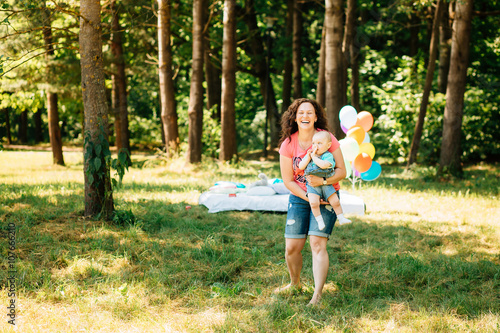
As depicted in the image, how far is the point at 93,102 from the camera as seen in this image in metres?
6.33

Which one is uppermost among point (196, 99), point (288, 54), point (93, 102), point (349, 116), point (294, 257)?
point (288, 54)

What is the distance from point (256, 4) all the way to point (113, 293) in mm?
19277

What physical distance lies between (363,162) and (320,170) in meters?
4.78

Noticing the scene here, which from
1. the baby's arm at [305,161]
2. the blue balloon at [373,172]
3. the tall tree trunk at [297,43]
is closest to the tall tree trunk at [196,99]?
the tall tree trunk at [297,43]

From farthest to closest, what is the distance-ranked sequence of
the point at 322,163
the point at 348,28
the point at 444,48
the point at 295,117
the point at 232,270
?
1. the point at 444,48
2. the point at 348,28
3. the point at 232,270
4. the point at 295,117
5. the point at 322,163

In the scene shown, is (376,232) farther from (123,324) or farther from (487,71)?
A: (487,71)

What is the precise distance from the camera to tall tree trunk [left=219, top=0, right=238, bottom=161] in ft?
45.3

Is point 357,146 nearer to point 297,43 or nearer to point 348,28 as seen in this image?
point 348,28

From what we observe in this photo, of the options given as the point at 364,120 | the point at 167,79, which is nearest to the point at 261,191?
the point at 364,120

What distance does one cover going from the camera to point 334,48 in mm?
10344

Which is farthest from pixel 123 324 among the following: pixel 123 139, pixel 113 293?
pixel 123 139

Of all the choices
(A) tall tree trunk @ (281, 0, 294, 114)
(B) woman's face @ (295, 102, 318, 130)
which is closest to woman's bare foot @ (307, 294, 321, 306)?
(B) woman's face @ (295, 102, 318, 130)

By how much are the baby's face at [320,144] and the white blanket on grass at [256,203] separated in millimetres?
4095

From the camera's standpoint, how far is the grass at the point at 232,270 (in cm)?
369
